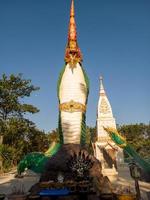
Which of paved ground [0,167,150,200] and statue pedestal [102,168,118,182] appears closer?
paved ground [0,167,150,200]

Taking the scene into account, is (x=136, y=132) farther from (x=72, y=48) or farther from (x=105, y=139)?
(x=72, y=48)

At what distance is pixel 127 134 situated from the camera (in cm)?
5991

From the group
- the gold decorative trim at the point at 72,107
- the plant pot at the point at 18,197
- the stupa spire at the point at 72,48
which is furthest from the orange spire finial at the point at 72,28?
the plant pot at the point at 18,197

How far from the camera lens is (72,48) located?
2273cm

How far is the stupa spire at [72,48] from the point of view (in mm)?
22344

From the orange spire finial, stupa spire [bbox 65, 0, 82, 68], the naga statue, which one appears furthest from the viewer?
the orange spire finial

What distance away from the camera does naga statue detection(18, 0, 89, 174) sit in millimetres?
20250

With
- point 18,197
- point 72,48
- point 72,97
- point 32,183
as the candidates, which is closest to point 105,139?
point 32,183

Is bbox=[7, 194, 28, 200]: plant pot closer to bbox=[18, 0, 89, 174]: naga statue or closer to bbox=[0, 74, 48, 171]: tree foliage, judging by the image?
bbox=[18, 0, 89, 174]: naga statue

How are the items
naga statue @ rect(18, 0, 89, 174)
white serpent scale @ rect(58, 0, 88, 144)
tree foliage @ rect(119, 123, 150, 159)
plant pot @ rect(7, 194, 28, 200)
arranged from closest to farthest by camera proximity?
plant pot @ rect(7, 194, 28, 200)
naga statue @ rect(18, 0, 89, 174)
white serpent scale @ rect(58, 0, 88, 144)
tree foliage @ rect(119, 123, 150, 159)

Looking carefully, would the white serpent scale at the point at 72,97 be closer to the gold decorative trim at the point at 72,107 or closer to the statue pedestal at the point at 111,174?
the gold decorative trim at the point at 72,107

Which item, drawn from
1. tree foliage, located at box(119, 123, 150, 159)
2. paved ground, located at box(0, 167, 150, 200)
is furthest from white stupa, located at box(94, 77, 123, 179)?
tree foliage, located at box(119, 123, 150, 159)

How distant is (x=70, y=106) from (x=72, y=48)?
500cm

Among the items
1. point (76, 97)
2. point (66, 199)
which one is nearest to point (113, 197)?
point (66, 199)
